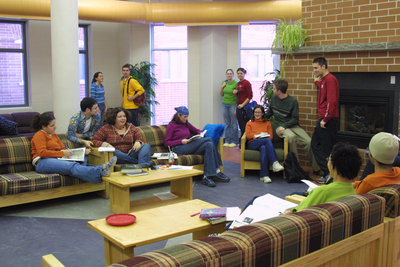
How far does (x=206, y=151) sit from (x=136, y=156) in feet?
3.37

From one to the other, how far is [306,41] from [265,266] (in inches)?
231

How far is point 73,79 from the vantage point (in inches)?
274

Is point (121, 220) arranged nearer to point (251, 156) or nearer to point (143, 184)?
point (143, 184)

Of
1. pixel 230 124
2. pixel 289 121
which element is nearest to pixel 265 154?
pixel 289 121

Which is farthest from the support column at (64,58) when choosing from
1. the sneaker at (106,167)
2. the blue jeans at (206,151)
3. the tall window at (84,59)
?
the tall window at (84,59)

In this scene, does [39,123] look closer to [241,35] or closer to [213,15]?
[213,15]

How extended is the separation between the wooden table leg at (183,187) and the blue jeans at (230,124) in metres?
4.60

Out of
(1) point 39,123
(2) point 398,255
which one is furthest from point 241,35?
(2) point 398,255

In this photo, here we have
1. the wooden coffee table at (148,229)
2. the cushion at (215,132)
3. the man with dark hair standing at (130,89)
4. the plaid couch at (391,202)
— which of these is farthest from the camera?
the man with dark hair standing at (130,89)

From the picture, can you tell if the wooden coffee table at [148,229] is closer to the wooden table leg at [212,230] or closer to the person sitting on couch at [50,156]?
the wooden table leg at [212,230]

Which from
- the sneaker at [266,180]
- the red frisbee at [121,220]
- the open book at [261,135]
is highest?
the open book at [261,135]

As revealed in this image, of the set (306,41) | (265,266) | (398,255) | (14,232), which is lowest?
(14,232)

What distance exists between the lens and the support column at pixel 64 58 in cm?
680

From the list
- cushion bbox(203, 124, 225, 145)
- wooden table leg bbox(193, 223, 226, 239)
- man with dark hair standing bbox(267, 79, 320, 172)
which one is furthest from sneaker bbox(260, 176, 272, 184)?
wooden table leg bbox(193, 223, 226, 239)
